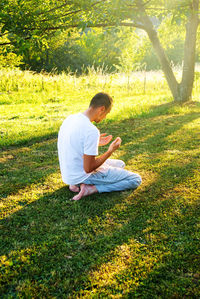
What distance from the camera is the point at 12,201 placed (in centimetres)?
363

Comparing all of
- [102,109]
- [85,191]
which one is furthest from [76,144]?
[85,191]

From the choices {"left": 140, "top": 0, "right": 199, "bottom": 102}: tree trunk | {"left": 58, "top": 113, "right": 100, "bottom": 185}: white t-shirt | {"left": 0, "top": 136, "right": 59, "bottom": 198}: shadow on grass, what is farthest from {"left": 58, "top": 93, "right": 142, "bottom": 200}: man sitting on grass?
{"left": 140, "top": 0, "right": 199, "bottom": 102}: tree trunk

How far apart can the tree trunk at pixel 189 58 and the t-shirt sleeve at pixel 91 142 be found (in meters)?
7.90

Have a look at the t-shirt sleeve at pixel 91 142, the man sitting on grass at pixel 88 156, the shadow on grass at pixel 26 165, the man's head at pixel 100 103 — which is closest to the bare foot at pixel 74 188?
the man sitting on grass at pixel 88 156

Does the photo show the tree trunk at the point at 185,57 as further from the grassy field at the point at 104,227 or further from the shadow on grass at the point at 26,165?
the shadow on grass at the point at 26,165

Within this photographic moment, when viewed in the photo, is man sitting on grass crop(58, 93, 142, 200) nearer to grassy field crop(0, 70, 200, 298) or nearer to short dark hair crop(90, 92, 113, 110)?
short dark hair crop(90, 92, 113, 110)

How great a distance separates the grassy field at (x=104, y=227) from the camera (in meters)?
2.21

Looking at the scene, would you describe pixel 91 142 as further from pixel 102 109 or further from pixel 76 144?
pixel 102 109

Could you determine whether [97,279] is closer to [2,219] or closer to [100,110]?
[2,219]

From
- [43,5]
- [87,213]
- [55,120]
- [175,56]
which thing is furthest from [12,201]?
[175,56]

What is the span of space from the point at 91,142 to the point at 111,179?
0.80 meters

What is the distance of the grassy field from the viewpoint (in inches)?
87.0

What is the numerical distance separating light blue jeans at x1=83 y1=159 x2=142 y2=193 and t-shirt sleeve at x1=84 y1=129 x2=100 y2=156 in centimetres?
57

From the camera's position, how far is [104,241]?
9.02 feet
